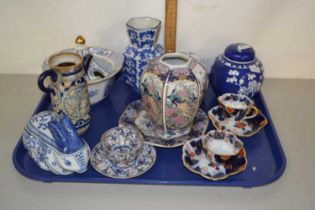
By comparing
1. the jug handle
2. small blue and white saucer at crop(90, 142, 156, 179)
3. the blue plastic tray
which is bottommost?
the blue plastic tray

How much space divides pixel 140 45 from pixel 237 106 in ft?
0.95

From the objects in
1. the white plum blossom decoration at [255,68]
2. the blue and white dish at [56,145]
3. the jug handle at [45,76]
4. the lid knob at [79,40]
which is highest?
the jug handle at [45,76]

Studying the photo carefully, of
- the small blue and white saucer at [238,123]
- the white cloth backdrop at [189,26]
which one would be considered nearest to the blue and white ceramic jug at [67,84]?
the white cloth backdrop at [189,26]

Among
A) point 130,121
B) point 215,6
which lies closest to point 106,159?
point 130,121

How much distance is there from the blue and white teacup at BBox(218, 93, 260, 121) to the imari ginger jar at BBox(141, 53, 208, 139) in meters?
0.10

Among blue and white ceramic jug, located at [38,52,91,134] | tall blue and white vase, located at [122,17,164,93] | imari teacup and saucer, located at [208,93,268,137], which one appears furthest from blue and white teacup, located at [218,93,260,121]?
blue and white ceramic jug, located at [38,52,91,134]

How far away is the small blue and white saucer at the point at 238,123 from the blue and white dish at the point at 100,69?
27 cm

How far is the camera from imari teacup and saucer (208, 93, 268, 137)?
33.3 inches

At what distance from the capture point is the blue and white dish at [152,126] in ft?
2.64

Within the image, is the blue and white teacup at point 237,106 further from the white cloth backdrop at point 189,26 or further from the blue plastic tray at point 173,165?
the white cloth backdrop at point 189,26

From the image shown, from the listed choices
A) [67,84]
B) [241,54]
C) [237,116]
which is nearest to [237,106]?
[237,116]

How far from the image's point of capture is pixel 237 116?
858mm

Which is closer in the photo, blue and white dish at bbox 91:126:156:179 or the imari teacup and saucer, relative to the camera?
blue and white dish at bbox 91:126:156:179

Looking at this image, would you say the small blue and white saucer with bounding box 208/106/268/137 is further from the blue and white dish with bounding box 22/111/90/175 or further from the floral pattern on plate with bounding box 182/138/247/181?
the blue and white dish with bounding box 22/111/90/175
